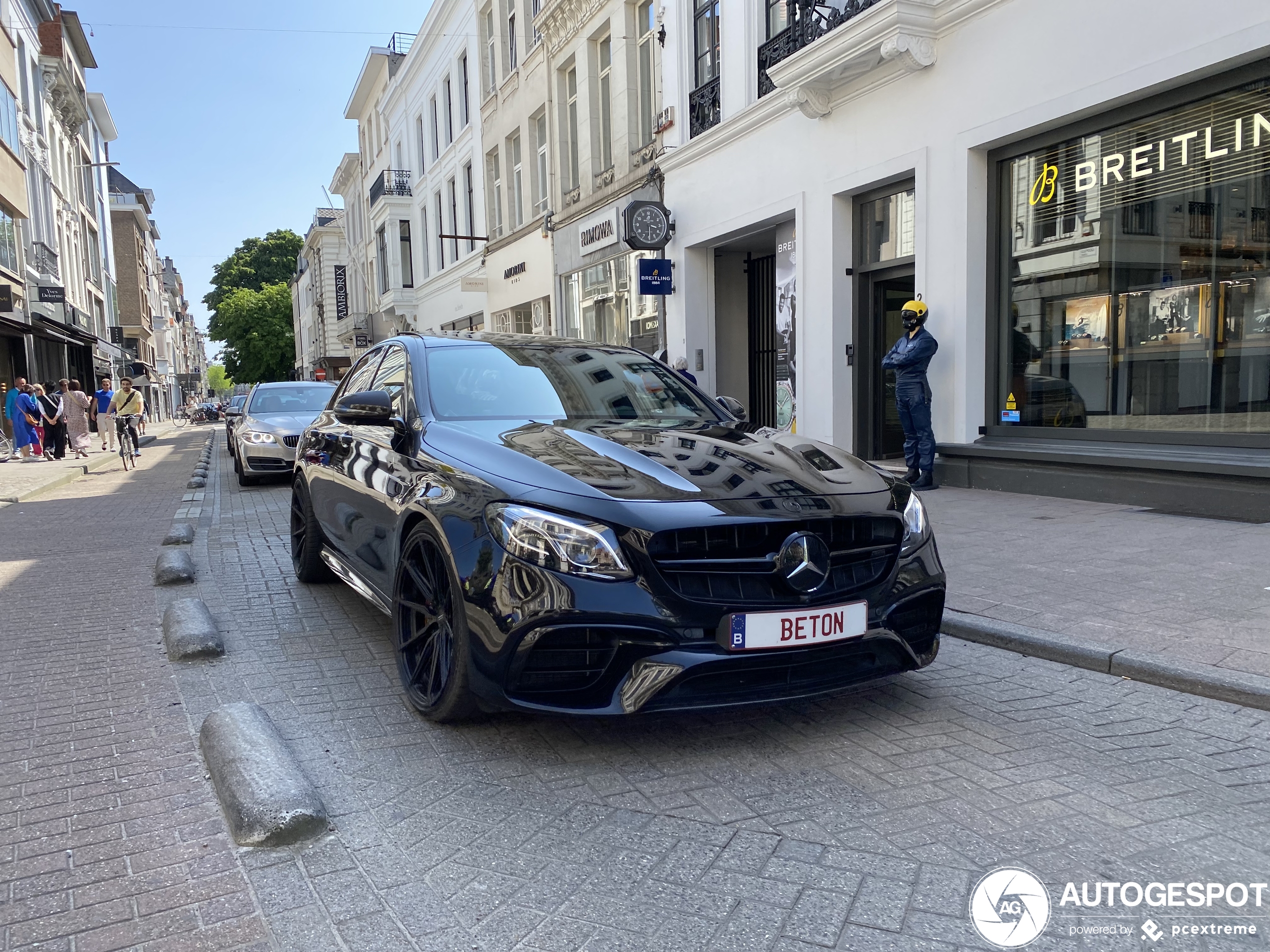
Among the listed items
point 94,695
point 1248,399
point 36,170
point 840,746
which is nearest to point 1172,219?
point 1248,399

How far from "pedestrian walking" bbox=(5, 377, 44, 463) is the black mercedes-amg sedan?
20.8 metres

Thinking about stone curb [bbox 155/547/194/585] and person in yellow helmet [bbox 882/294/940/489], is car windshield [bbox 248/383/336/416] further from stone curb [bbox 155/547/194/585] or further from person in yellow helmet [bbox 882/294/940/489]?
person in yellow helmet [bbox 882/294/940/489]

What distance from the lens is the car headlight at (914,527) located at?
11.2 feet

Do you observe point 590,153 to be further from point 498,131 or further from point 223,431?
point 223,431

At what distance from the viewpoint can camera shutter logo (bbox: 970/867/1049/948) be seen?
6.95 feet

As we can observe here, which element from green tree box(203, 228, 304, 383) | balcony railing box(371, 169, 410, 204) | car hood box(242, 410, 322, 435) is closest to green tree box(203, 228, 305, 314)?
green tree box(203, 228, 304, 383)

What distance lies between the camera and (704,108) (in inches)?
569

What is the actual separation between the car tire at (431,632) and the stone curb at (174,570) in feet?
10.9

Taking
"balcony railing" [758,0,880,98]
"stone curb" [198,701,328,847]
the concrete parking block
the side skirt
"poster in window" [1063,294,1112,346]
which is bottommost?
"stone curb" [198,701,328,847]

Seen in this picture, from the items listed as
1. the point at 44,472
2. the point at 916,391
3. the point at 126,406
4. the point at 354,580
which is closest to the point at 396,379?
the point at 354,580

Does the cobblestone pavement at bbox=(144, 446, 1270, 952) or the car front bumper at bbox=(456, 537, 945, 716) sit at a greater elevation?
the car front bumper at bbox=(456, 537, 945, 716)

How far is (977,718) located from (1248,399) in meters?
5.34

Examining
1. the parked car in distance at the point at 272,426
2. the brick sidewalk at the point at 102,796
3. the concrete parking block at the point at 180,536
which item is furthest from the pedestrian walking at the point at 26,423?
the brick sidewalk at the point at 102,796

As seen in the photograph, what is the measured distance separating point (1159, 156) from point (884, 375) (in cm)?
418
